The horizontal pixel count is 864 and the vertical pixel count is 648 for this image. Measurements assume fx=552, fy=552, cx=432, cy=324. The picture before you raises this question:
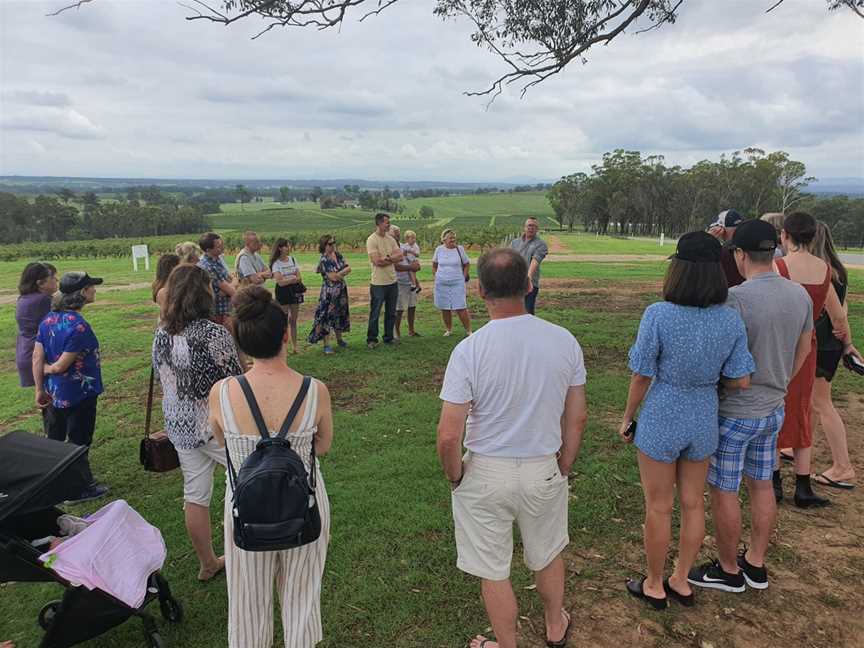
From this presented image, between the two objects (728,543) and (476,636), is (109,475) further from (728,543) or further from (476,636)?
(728,543)

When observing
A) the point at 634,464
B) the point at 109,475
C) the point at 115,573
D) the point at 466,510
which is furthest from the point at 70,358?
the point at 634,464

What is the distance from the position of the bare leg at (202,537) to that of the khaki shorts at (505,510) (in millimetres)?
1607

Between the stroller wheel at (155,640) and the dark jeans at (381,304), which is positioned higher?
the dark jeans at (381,304)

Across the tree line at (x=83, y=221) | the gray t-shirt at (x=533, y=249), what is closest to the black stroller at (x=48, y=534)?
the gray t-shirt at (x=533, y=249)

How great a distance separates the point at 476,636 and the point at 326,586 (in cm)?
93

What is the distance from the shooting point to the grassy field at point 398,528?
286cm

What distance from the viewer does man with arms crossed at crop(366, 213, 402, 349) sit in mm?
8297

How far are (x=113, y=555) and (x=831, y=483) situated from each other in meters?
4.83

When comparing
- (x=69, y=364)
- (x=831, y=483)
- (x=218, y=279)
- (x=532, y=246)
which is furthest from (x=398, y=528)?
(x=532, y=246)

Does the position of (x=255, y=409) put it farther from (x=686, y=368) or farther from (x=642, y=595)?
(x=642, y=595)

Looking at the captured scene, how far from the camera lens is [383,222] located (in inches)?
326

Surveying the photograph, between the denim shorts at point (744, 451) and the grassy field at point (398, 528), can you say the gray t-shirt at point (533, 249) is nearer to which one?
the grassy field at point (398, 528)

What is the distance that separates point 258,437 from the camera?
2143mm

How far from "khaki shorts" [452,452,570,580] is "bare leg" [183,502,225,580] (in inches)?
63.3
